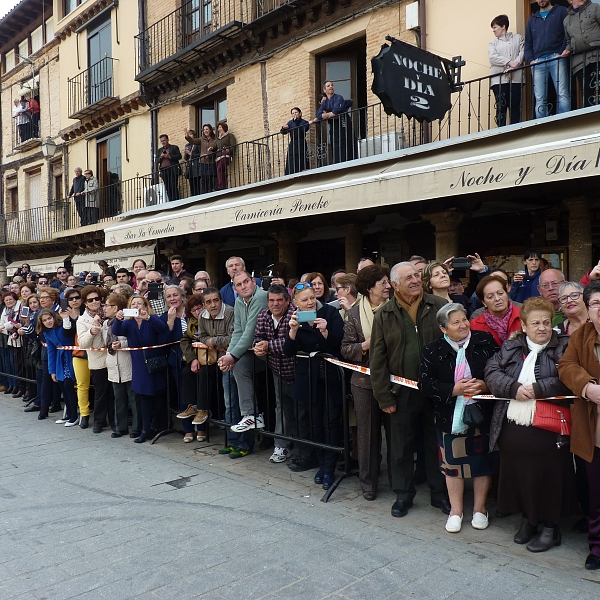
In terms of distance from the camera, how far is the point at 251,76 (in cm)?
1299

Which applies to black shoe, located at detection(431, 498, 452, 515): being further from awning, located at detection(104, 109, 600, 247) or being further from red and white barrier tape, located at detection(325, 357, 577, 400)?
awning, located at detection(104, 109, 600, 247)

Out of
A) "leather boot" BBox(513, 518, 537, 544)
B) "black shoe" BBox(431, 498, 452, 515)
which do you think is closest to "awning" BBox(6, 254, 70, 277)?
"black shoe" BBox(431, 498, 452, 515)

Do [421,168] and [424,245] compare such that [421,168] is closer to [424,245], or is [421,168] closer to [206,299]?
[206,299]

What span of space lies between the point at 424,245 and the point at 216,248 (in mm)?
5365

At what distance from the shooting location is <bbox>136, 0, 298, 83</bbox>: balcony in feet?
41.2

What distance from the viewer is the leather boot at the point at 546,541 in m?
3.78

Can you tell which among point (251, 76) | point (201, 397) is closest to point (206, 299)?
point (201, 397)

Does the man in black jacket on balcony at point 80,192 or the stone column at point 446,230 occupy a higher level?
the man in black jacket on balcony at point 80,192

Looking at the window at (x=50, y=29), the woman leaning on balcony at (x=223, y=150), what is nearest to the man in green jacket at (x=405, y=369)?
the woman leaning on balcony at (x=223, y=150)

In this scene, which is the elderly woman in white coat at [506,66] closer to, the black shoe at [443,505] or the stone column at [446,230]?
the stone column at [446,230]

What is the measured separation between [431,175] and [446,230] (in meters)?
2.34

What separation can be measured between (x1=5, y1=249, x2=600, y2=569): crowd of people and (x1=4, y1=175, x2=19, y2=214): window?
18067mm

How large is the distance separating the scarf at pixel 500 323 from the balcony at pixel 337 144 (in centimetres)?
240

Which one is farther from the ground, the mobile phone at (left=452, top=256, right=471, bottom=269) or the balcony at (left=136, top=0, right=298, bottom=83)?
the balcony at (left=136, top=0, right=298, bottom=83)
